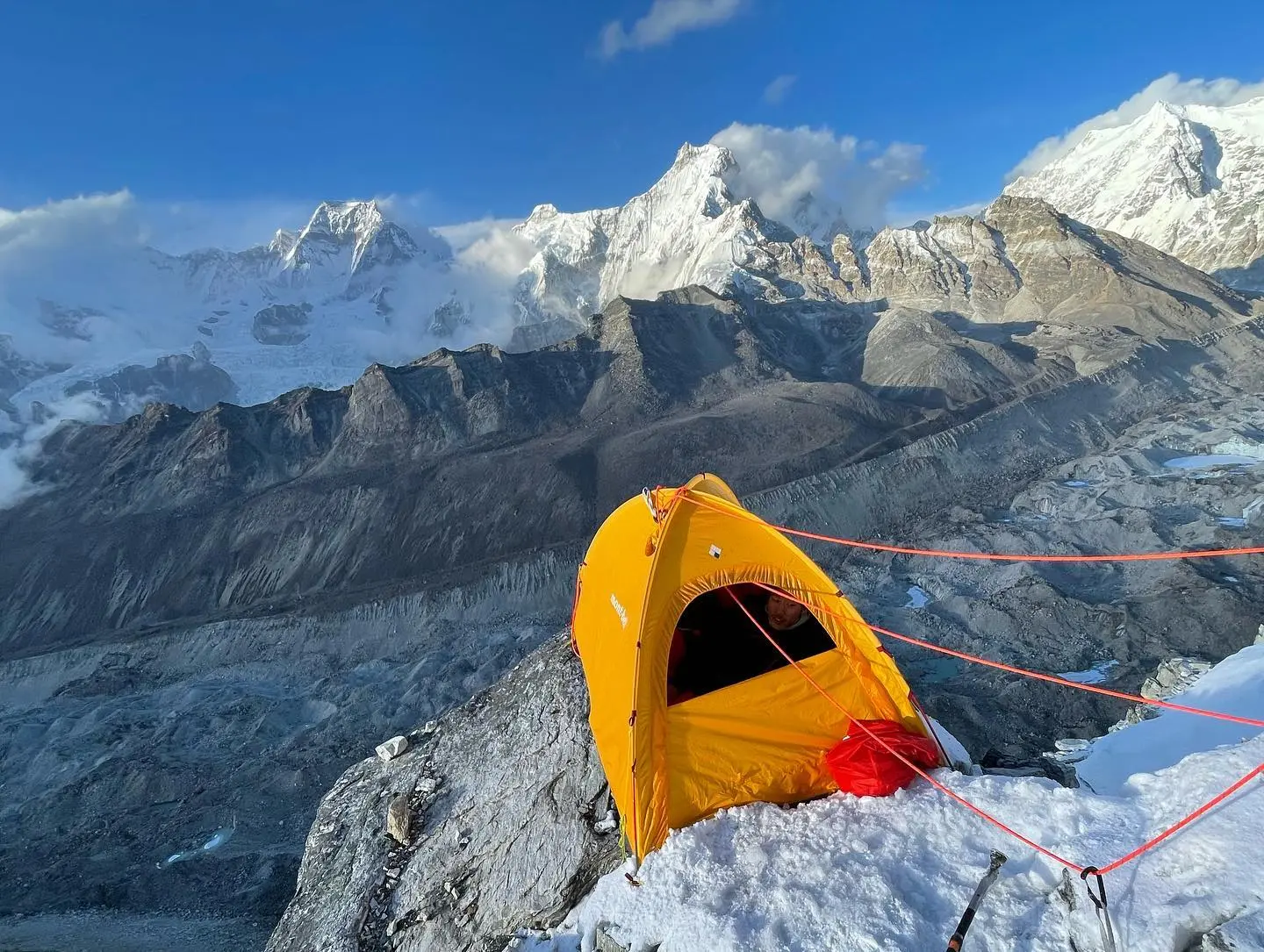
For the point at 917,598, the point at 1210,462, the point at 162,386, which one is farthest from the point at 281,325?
the point at 1210,462

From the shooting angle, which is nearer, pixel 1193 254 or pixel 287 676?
pixel 287 676

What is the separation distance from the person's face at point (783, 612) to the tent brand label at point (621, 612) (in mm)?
1541

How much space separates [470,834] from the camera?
8.47 meters

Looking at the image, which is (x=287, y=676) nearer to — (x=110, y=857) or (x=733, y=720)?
(x=110, y=857)

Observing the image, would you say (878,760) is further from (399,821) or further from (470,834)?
(399,821)

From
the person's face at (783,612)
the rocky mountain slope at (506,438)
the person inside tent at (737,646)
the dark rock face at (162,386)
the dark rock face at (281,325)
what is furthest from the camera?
the dark rock face at (281,325)

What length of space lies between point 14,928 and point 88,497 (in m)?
49.4

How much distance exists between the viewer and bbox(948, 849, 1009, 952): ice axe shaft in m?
4.23

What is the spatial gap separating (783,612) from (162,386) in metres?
159

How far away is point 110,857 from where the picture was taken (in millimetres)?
20172

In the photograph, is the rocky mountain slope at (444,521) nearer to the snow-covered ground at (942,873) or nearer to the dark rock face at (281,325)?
the snow-covered ground at (942,873)

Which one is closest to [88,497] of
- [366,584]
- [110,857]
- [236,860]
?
[366,584]

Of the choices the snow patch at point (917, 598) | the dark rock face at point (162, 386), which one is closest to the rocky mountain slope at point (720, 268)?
the dark rock face at point (162, 386)

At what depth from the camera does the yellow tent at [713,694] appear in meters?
6.28
